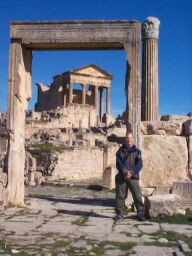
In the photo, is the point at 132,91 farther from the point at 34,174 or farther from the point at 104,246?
the point at 34,174

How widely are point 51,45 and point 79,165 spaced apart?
1429 centimetres

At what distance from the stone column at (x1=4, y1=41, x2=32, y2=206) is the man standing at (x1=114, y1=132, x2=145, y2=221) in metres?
2.39

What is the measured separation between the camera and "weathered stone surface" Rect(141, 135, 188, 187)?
950cm

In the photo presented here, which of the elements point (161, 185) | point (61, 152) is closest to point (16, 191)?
point (161, 185)

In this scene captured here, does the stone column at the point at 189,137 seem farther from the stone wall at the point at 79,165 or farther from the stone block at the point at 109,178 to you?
the stone wall at the point at 79,165

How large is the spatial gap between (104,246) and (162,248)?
2.34 ft

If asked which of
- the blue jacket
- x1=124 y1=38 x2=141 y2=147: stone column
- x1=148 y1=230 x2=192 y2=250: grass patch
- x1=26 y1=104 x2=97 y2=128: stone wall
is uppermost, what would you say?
x1=26 y1=104 x2=97 y2=128: stone wall

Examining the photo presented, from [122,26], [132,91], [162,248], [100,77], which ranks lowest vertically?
[162,248]

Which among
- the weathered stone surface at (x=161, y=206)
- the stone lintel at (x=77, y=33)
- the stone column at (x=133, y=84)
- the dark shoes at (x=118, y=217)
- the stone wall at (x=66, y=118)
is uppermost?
the stone wall at (x=66, y=118)

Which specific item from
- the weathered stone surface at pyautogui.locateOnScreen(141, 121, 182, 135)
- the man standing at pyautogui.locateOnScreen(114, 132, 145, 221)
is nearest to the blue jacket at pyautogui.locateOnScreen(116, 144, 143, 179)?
the man standing at pyautogui.locateOnScreen(114, 132, 145, 221)

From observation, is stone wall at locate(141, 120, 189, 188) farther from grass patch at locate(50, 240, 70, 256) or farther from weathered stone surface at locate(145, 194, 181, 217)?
grass patch at locate(50, 240, 70, 256)

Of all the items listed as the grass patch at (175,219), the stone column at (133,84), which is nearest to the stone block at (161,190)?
the grass patch at (175,219)

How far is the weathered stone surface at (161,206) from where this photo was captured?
755 centimetres

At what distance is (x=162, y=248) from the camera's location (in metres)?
5.28
